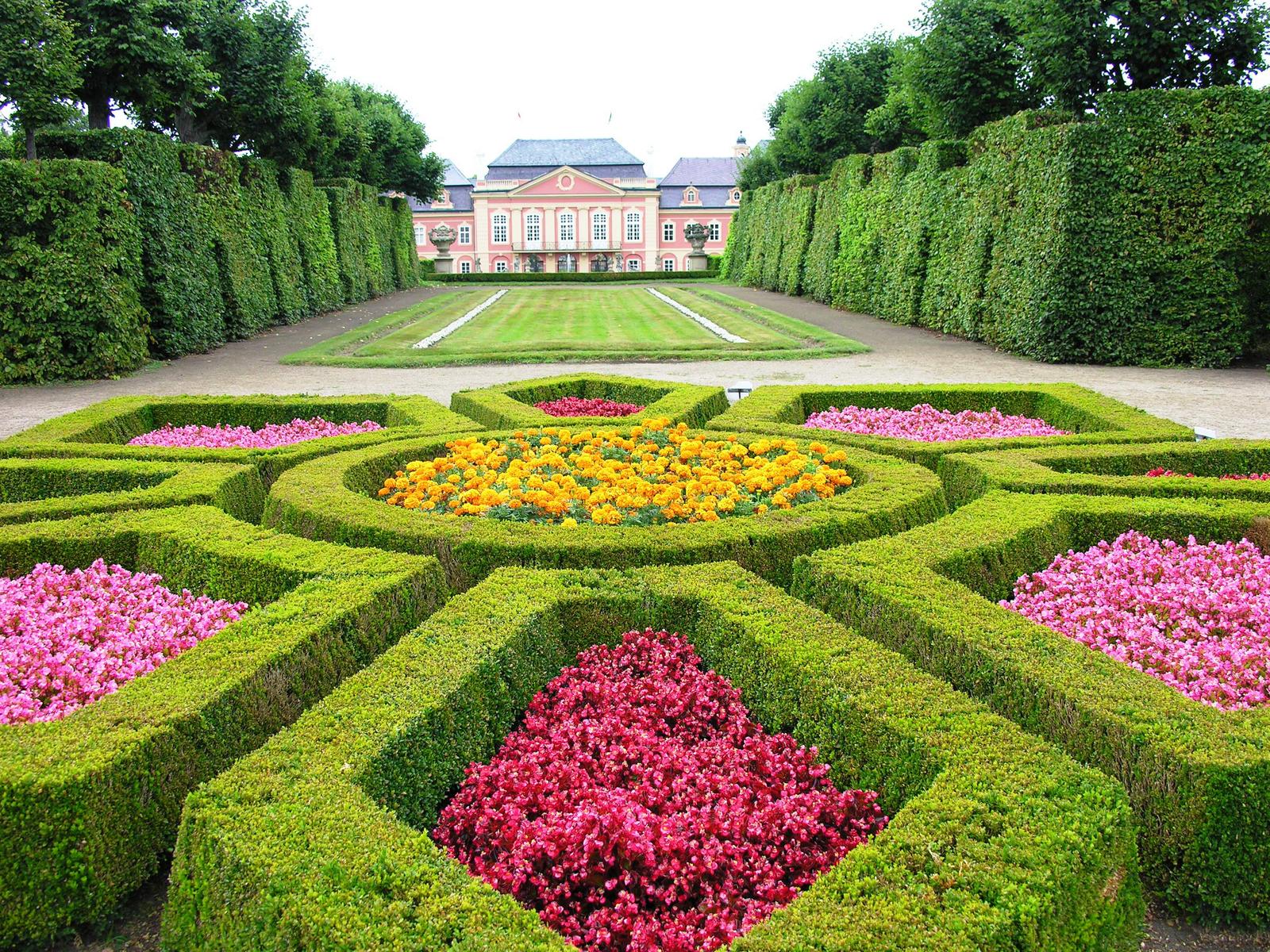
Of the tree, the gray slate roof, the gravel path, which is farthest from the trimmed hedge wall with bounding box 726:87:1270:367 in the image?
the gray slate roof

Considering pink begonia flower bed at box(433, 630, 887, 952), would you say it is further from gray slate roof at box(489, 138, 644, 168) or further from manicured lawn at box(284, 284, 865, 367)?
gray slate roof at box(489, 138, 644, 168)

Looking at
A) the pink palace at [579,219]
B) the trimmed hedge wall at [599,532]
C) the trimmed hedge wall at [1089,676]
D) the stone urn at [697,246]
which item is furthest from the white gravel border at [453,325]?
the pink palace at [579,219]

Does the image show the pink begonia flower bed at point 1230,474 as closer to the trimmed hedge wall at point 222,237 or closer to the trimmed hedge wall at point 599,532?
the trimmed hedge wall at point 599,532

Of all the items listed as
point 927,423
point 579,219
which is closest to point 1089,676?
point 927,423

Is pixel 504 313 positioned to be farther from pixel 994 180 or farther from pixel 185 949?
pixel 185 949

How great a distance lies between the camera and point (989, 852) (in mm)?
2496

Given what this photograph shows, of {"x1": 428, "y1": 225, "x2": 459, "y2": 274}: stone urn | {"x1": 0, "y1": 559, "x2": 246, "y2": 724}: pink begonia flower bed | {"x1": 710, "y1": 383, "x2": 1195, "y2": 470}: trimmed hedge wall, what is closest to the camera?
{"x1": 0, "y1": 559, "x2": 246, "y2": 724}: pink begonia flower bed

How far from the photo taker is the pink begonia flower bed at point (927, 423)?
931 centimetres

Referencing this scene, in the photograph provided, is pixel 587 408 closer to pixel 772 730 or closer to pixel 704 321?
pixel 772 730

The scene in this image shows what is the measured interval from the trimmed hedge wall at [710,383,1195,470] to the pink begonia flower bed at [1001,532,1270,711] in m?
2.25

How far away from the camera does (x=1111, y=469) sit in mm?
7016

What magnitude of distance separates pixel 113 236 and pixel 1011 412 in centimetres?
1342

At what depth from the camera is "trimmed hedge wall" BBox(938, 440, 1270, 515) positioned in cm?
607

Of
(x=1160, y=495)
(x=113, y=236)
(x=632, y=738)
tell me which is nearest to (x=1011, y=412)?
(x=1160, y=495)
